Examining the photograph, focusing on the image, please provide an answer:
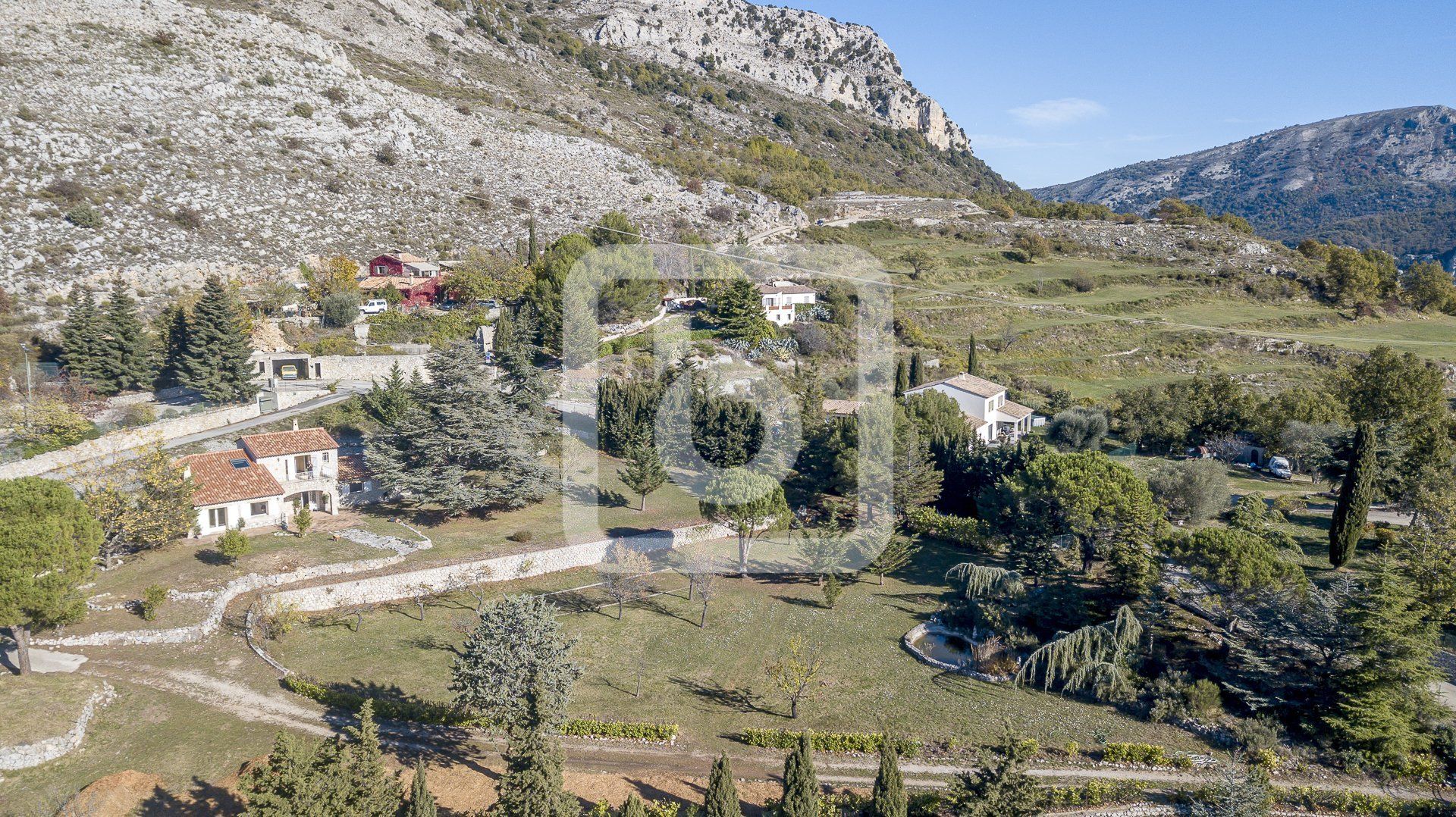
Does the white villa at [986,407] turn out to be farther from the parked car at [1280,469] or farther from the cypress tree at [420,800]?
the cypress tree at [420,800]

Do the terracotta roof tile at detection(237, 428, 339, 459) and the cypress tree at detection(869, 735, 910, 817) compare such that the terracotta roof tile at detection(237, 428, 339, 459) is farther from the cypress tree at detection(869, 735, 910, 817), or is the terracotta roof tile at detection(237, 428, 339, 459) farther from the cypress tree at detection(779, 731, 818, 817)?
the cypress tree at detection(869, 735, 910, 817)

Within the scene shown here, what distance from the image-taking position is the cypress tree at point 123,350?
36875 millimetres

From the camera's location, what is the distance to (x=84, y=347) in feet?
119

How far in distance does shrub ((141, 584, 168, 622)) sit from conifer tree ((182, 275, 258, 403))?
16.8 meters

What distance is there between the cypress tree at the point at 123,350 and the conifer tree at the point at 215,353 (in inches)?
71.6

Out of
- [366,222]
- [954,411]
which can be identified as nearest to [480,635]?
[954,411]

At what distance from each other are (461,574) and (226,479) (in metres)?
10.3

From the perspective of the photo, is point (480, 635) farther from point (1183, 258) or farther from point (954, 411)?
point (1183, 258)

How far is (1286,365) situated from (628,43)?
112 metres

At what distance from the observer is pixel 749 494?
99.1 feet

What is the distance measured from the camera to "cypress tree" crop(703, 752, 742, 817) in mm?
14742

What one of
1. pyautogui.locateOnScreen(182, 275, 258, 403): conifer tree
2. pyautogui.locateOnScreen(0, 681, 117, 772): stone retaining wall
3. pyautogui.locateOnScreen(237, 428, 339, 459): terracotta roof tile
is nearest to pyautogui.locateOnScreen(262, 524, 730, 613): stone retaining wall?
pyautogui.locateOnScreen(0, 681, 117, 772): stone retaining wall

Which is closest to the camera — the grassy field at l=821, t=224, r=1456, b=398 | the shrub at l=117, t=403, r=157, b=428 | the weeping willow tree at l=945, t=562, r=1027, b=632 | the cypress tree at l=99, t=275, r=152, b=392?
the weeping willow tree at l=945, t=562, r=1027, b=632

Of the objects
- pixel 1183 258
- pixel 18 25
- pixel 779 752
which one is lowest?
pixel 779 752
